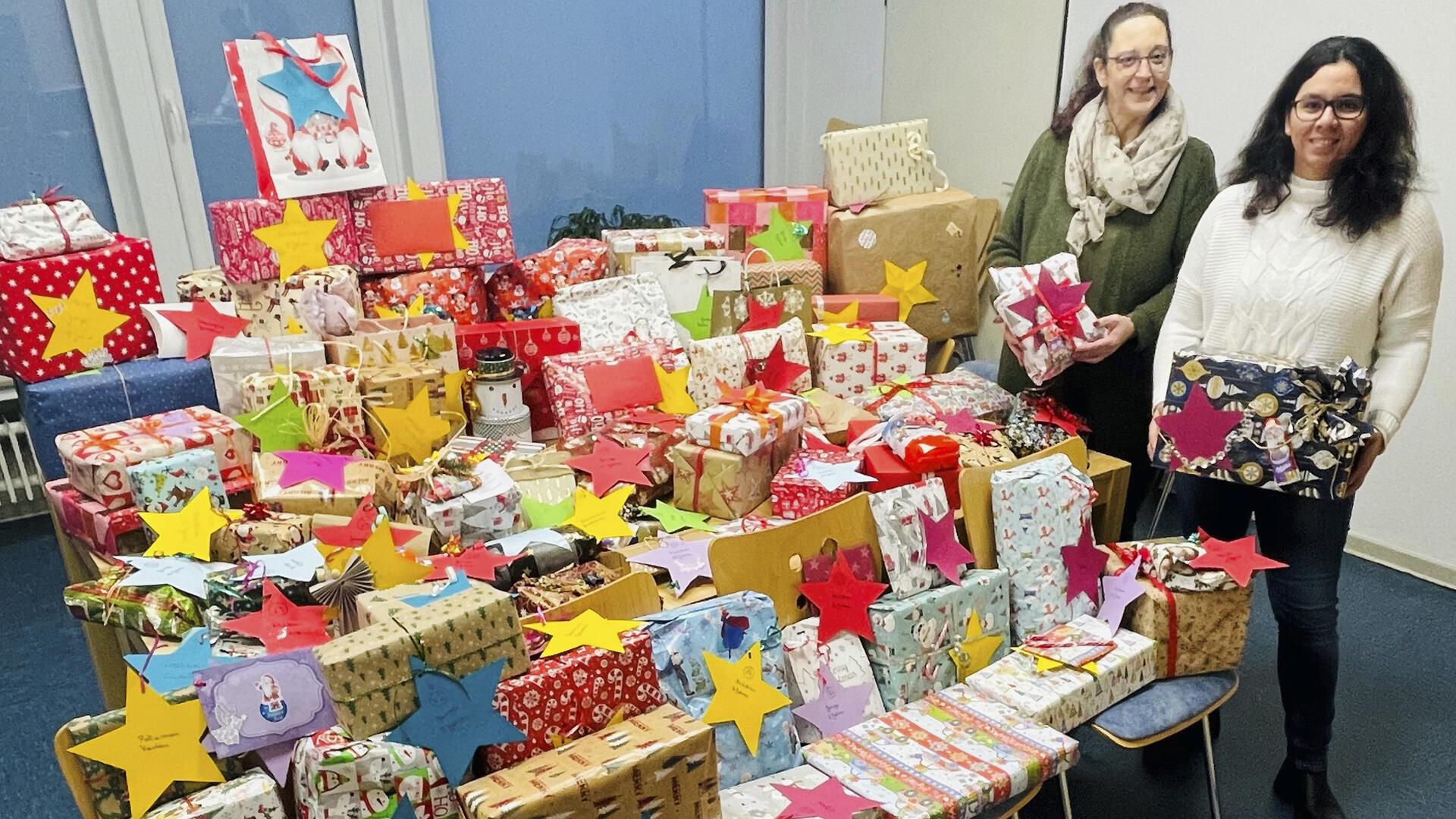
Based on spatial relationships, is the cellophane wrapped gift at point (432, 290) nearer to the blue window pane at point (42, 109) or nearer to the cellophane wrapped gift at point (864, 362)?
the cellophane wrapped gift at point (864, 362)

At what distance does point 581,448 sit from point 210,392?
791 mm

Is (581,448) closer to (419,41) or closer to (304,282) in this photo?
(304,282)

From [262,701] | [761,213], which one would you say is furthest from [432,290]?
[262,701]

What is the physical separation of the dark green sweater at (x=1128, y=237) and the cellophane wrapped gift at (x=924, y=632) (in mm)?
776

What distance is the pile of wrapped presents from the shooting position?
4.30 feet

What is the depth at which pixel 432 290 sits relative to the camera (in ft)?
7.84

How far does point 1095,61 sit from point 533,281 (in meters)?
1.44

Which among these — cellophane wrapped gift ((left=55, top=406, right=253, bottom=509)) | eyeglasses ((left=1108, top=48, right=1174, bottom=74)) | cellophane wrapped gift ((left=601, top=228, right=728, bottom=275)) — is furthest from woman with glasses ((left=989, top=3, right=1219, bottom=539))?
cellophane wrapped gift ((left=55, top=406, right=253, bottom=509))

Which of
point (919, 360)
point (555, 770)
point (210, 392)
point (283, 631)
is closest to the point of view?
point (555, 770)

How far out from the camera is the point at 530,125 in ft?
13.1

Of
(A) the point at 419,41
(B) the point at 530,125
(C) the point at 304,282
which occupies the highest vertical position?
(A) the point at 419,41

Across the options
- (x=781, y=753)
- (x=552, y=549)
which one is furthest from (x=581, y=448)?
(x=781, y=753)

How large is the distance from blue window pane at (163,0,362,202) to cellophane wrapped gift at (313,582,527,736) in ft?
8.44

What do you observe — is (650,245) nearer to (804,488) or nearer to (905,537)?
(804,488)
